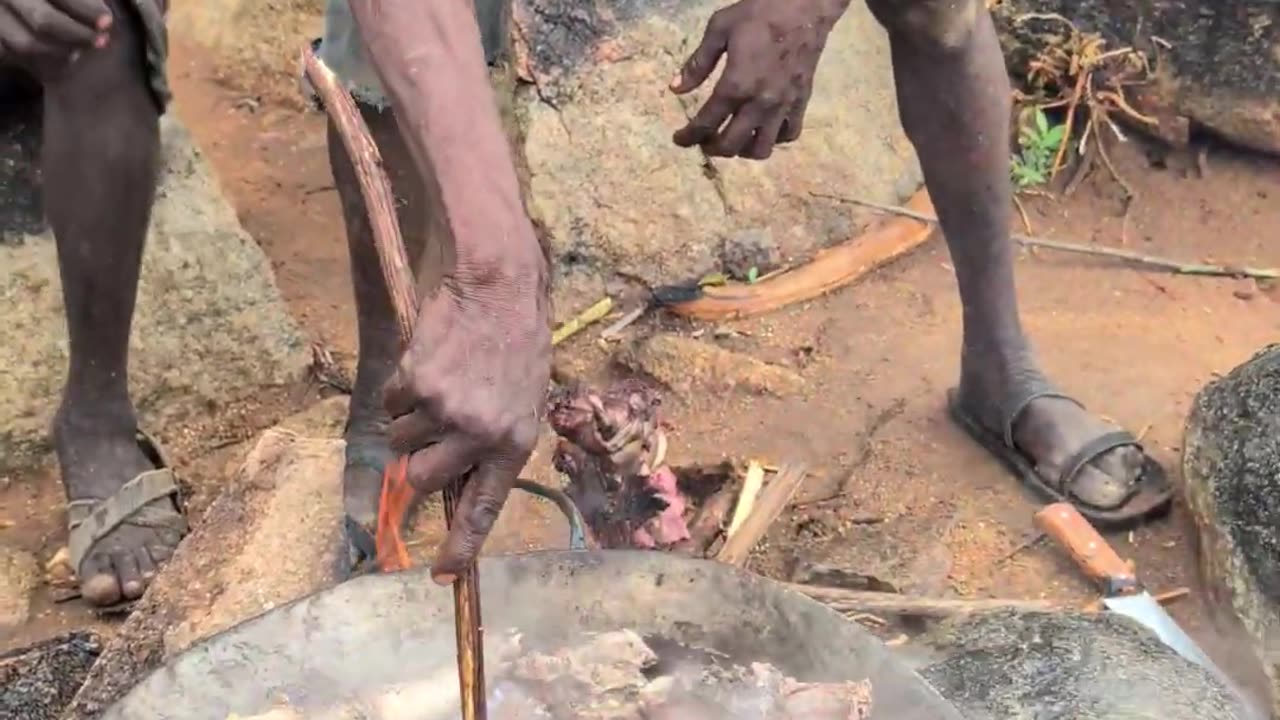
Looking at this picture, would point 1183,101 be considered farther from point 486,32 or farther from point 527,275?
point 527,275

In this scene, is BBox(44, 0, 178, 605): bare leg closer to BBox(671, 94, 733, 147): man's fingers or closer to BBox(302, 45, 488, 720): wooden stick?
BBox(671, 94, 733, 147): man's fingers

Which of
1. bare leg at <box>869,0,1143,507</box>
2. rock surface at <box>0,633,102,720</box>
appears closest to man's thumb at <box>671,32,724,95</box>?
bare leg at <box>869,0,1143,507</box>

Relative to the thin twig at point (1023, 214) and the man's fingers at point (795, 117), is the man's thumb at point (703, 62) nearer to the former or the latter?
the man's fingers at point (795, 117)

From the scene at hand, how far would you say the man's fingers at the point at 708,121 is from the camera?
232 cm

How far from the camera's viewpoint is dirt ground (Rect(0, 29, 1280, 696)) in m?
2.89

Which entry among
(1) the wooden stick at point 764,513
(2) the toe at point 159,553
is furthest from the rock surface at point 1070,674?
(2) the toe at point 159,553

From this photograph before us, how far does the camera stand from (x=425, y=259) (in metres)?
1.51

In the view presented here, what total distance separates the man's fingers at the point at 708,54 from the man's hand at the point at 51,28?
0.92 meters

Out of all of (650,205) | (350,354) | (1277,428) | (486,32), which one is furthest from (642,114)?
(1277,428)

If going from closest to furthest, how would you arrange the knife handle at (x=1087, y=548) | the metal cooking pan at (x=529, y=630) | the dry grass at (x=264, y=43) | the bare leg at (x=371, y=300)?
1. the metal cooking pan at (x=529, y=630)
2. the bare leg at (x=371, y=300)
3. the knife handle at (x=1087, y=548)
4. the dry grass at (x=264, y=43)

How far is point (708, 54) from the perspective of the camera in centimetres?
235

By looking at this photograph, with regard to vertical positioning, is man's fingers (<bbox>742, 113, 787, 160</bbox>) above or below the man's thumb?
below

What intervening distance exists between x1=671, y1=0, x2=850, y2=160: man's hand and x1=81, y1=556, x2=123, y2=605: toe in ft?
4.38

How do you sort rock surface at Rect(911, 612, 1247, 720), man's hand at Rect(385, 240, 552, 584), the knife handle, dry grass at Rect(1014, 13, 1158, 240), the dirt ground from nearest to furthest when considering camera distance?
man's hand at Rect(385, 240, 552, 584)
rock surface at Rect(911, 612, 1247, 720)
the knife handle
the dirt ground
dry grass at Rect(1014, 13, 1158, 240)
